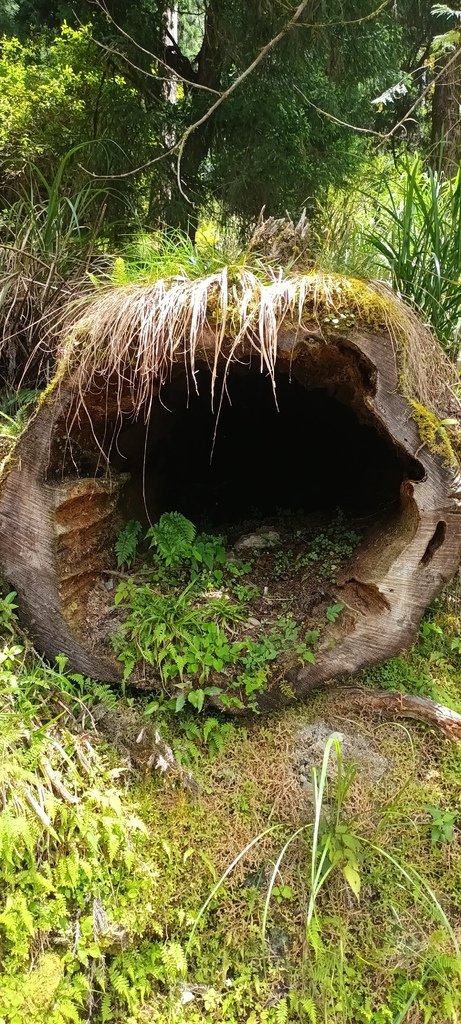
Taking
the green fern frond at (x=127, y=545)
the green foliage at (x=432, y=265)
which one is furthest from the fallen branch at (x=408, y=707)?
the green foliage at (x=432, y=265)

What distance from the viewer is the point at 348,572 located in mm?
2160

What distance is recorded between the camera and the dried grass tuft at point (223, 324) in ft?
5.88

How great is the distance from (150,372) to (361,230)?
52.6 inches

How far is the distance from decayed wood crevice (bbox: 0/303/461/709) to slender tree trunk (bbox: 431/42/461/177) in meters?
2.71

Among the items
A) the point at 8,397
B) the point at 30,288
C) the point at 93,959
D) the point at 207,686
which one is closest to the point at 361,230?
the point at 30,288

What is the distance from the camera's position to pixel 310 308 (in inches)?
71.1

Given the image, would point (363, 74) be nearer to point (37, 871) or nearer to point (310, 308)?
point (310, 308)

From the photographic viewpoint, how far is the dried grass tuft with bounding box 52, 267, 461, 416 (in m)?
1.79

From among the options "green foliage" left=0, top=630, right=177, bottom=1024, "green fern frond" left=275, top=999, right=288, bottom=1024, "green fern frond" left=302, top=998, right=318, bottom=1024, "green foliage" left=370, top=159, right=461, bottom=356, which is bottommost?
"green fern frond" left=275, top=999, right=288, bottom=1024

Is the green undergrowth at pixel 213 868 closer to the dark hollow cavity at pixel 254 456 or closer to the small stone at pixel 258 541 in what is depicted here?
the small stone at pixel 258 541

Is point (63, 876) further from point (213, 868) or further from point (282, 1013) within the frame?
point (282, 1013)

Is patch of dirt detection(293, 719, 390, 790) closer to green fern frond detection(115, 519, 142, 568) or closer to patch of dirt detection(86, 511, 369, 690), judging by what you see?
patch of dirt detection(86, 511, 369, 690)

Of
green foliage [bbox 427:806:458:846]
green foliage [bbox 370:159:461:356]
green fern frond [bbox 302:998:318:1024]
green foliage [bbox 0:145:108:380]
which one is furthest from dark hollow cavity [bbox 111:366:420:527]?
green fern frond [bbox 302:998:318:1024]

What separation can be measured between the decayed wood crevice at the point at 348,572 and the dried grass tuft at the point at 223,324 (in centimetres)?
4
